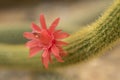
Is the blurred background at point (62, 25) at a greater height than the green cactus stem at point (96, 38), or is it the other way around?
the green cactus stem at point (96, 38)

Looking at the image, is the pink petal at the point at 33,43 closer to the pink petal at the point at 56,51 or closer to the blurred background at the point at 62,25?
the pink petal at the point at 56,51

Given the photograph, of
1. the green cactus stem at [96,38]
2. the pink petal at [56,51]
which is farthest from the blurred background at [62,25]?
the pink petal at [56,51]

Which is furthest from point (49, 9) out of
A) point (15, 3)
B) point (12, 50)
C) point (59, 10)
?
point (12, 50)

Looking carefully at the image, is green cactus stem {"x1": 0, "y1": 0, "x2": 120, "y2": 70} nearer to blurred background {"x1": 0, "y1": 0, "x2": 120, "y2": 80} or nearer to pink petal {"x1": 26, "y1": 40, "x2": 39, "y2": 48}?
blurred background {"x1": 0, "y1": 0, "x2": 120, "y2": 80}

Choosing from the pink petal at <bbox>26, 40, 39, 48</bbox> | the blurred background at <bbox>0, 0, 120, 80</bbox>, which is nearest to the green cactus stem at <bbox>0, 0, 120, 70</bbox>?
the blurred background at <bbox>0, 0, 120, 80</bbox>

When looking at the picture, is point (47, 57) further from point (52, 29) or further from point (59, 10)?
point (59, 10)

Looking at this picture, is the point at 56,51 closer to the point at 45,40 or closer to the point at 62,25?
the point at 45,40

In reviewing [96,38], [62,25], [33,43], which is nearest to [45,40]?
[33,43]

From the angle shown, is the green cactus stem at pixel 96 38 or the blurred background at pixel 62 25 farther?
the blurred background at pixel 62 25
